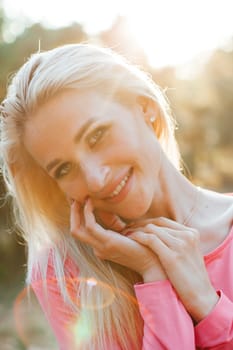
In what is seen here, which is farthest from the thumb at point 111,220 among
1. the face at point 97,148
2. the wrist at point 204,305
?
the wrist at point 204,305

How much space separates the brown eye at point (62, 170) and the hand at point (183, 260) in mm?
319

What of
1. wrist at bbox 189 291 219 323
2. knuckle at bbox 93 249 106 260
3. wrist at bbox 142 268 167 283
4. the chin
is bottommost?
wrist at bbox 189 291 219 323

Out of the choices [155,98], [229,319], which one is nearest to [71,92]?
[155,98]

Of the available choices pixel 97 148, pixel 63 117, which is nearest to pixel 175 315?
pixel 97 148

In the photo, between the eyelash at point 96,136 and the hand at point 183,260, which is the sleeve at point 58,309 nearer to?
the hand at point 183,260

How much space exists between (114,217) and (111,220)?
21mm

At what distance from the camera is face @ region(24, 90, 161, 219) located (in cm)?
220

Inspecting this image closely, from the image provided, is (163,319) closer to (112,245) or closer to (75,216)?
(112,245)

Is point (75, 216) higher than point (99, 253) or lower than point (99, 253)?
higher

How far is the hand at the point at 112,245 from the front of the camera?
226 centimetres

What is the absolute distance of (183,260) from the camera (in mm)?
2219

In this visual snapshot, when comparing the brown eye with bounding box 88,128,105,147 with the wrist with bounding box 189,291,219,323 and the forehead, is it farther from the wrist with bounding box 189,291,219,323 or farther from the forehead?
the wrist with bounding box 189,291,219,323

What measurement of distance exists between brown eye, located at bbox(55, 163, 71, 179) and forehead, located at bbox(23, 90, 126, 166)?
0.06 metres

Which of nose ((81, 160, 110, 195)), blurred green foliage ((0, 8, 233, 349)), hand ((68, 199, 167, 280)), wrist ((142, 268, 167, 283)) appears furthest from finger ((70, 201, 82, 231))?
blurred green foliage ((0, 8, 233, 349))
